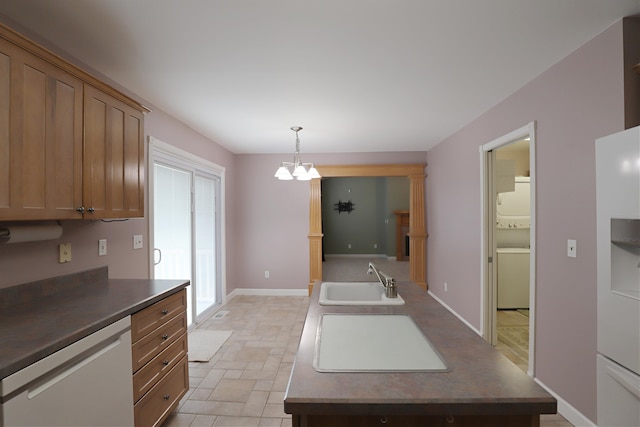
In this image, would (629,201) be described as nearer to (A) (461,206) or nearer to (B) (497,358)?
(B) (497,358)

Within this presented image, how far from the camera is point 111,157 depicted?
6.30 feet

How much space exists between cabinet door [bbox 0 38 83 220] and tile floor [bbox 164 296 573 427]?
64.1 inches

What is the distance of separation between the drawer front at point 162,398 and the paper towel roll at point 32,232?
105 centimetres

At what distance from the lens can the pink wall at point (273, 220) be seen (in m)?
5.18

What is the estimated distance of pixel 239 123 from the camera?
348 centimetres

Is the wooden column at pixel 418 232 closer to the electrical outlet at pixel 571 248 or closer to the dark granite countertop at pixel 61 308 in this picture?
the electrical outlet at pixel 571 248

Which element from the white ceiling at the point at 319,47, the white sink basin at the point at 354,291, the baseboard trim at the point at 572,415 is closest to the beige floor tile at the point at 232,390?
the white sink basin at the point at 354,291

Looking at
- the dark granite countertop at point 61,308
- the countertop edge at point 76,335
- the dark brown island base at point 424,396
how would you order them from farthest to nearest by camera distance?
the dark granite countertop at point 61,308, the countertop edge at point 76,335, the dark brown island base at point 424,396

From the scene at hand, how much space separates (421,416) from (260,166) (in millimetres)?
4709

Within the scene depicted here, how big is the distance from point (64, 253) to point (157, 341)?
82 centimetres

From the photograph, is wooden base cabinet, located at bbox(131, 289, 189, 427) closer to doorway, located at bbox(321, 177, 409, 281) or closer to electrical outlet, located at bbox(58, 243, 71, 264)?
electrical outlet, located at bbox(58, 243, 71, 264)

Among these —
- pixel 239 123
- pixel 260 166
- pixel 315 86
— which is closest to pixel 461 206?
pixel 315 86

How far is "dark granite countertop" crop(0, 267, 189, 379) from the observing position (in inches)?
44.4

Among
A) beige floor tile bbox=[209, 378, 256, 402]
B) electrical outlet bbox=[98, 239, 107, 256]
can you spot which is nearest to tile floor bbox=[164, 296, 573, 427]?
beige floor tile bbox=[209, 378, 256, 402]
